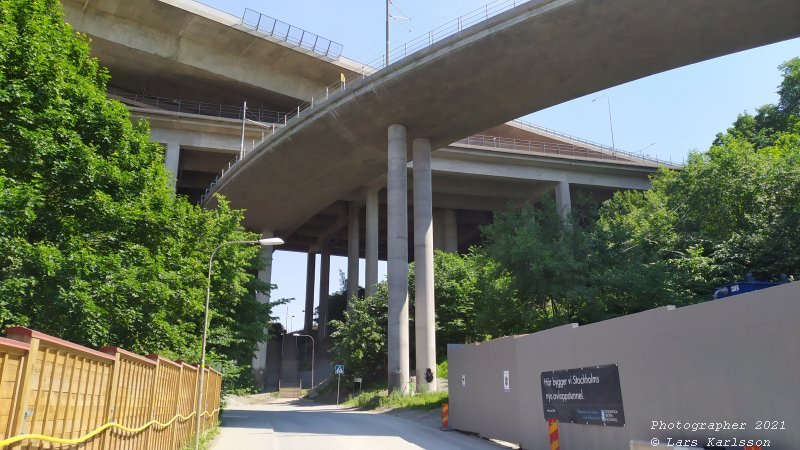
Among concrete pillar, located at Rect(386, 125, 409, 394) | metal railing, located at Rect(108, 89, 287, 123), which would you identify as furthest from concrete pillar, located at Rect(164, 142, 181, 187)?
concrete pillar, located at Rect(386, 125, 409, 394)

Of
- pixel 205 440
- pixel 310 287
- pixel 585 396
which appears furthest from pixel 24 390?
pixel 310 287

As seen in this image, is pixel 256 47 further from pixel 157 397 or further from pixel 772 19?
pixel 157 397

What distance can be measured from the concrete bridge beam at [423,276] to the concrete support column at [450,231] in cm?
2382

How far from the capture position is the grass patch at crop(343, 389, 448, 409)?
27.3 meters

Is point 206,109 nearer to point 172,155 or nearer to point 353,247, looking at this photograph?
point 172,155

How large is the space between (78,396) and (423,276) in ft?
90.3

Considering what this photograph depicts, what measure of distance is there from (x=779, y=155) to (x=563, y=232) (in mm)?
11369

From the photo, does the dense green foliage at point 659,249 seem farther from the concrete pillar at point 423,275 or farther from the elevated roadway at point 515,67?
the elevated roadway at point 515,67

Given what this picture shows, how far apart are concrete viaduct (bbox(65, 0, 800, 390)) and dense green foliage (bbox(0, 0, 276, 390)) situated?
16.5 m

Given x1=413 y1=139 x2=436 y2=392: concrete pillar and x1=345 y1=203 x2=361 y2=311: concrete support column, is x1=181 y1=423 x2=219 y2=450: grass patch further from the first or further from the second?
x1=345 y1=203 x2=361 y2=311: concrete support column

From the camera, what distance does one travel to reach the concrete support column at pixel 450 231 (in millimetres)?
59656

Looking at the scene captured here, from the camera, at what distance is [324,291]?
236 feet

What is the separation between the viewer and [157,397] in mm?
10508

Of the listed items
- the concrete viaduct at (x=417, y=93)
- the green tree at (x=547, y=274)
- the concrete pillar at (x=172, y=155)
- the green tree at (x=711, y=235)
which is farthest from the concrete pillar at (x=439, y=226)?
the green tree at (x=547, y=274)
